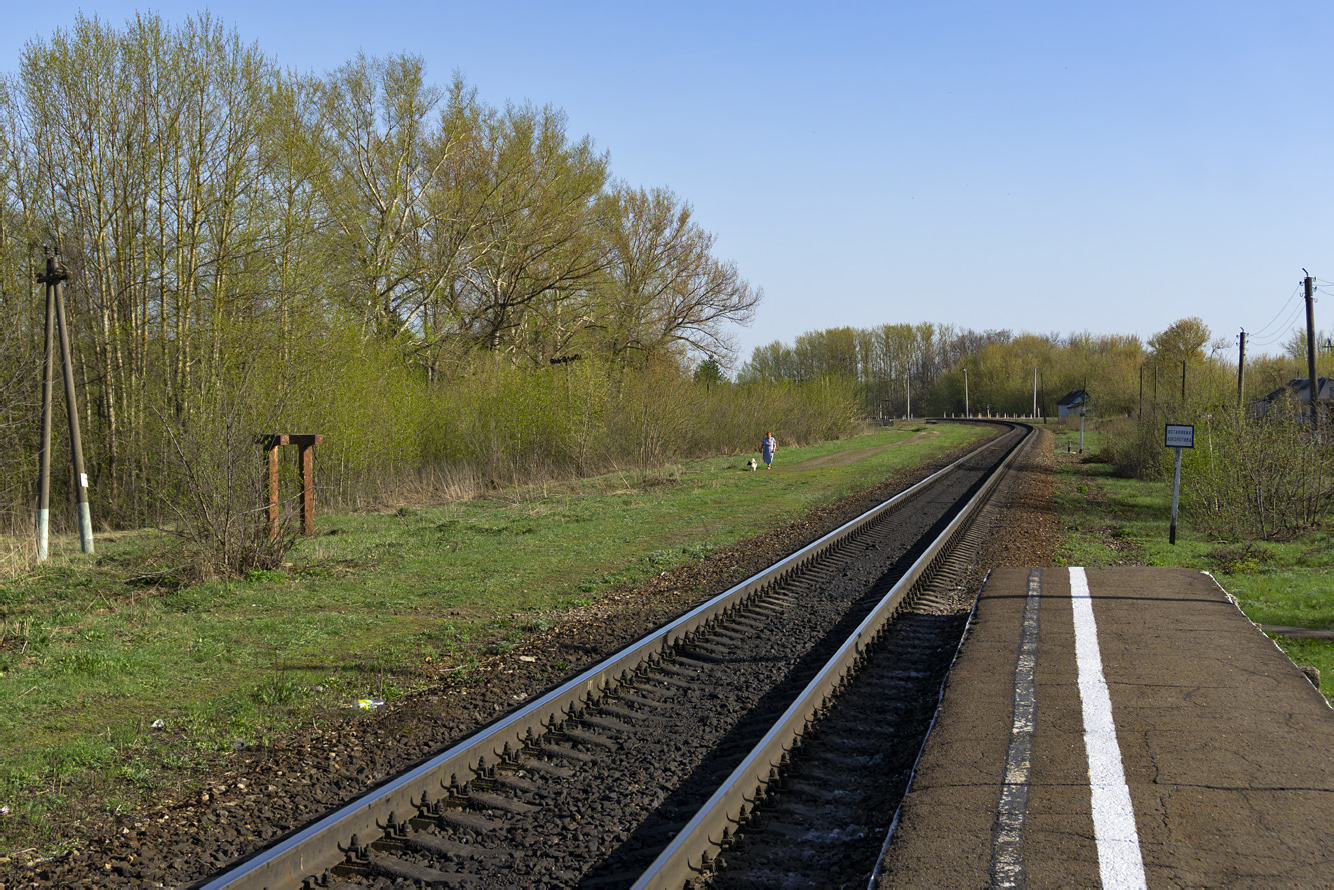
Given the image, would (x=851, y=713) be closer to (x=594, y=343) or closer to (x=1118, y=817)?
(x=1118, y=817)

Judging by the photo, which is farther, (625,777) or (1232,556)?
(1232,556)

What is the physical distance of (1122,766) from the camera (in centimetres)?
457

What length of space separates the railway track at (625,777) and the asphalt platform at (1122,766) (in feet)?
2.23

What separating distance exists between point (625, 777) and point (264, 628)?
518 cm

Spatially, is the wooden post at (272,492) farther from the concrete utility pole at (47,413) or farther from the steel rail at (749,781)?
the steel rail at (749,781)

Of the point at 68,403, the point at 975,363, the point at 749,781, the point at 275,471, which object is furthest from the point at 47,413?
the point at 975,363

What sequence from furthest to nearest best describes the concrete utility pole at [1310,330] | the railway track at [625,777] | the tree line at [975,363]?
the tree line at [975,363] → the concrete utility pole at [1310,330] → the railway track at [625,777]

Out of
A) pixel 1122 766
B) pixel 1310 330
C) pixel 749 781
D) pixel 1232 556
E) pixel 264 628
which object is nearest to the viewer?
pixel 1122 766

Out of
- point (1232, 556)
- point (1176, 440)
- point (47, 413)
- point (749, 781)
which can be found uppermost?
point (47, 413)

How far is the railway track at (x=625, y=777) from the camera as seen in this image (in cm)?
393

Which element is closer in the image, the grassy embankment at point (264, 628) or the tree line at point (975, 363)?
the grassy embankment at point (264, 628)

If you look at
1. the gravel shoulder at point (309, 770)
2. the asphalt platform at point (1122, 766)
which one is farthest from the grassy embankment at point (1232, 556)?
the gravel shoulder at point (309, 770)

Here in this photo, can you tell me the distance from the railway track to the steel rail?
10mm

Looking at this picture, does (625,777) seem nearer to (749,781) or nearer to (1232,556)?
(749,781)
